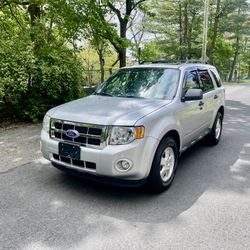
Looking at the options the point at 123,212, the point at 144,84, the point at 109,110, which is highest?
the point at 144,84

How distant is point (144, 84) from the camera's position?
14.8 feet

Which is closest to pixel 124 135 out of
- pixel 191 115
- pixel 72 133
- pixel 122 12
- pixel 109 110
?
pixel 109 110

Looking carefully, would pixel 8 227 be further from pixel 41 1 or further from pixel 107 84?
pixel 41 1

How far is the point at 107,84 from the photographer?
5059mm

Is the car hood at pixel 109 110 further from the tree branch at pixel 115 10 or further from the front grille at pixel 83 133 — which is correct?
the tree branch at pixel 115 10

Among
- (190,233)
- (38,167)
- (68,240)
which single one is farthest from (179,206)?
(38,167)

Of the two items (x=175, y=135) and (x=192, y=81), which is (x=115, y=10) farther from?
(x=175, y=135)

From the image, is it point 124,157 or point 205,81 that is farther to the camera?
point 205,81

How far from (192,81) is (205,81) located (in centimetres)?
75

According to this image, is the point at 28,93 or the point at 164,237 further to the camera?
the point at 28,93

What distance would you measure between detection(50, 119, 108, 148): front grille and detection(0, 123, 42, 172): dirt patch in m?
1.56

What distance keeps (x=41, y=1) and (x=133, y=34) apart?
78.2 ft

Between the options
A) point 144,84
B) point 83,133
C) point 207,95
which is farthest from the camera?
point 207,95

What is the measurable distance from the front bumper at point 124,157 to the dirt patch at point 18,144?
204cm
